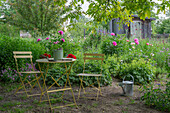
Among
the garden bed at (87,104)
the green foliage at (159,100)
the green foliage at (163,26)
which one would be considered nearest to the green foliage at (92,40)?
the garden bed at (87,104)

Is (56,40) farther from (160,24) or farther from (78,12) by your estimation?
(160,24)

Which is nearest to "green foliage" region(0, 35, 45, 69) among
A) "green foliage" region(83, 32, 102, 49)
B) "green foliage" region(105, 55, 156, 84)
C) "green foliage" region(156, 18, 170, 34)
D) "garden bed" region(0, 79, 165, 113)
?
"garden bed" region(0, 79, 165, 113)

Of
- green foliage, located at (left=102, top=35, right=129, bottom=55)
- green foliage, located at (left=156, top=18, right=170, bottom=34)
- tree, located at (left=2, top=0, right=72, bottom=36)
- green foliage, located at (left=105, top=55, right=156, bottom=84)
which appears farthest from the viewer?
green foliage, located at (left=156, top=18, right=170, bottom=34)

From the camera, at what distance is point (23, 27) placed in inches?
490

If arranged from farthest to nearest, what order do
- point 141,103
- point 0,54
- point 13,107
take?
point 0,54 < point 141,103 < point 13,107

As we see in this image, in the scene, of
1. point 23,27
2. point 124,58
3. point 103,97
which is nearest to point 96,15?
point 103,97

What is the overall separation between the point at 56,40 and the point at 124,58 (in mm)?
2431

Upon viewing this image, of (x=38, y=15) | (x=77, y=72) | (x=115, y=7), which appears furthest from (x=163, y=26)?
(x=115, y=7)

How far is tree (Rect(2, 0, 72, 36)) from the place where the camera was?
11.3m

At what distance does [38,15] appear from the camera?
11.4m

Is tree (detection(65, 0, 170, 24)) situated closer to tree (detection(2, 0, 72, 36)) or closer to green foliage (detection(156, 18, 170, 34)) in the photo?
tree (detection(2, 0, 72, 36))

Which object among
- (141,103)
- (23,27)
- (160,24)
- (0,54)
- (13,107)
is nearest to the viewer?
(13,107)

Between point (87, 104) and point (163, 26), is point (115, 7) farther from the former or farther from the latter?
point (163, 26)

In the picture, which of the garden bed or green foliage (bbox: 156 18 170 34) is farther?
green foliage (bbox: 156 18 170 34)
